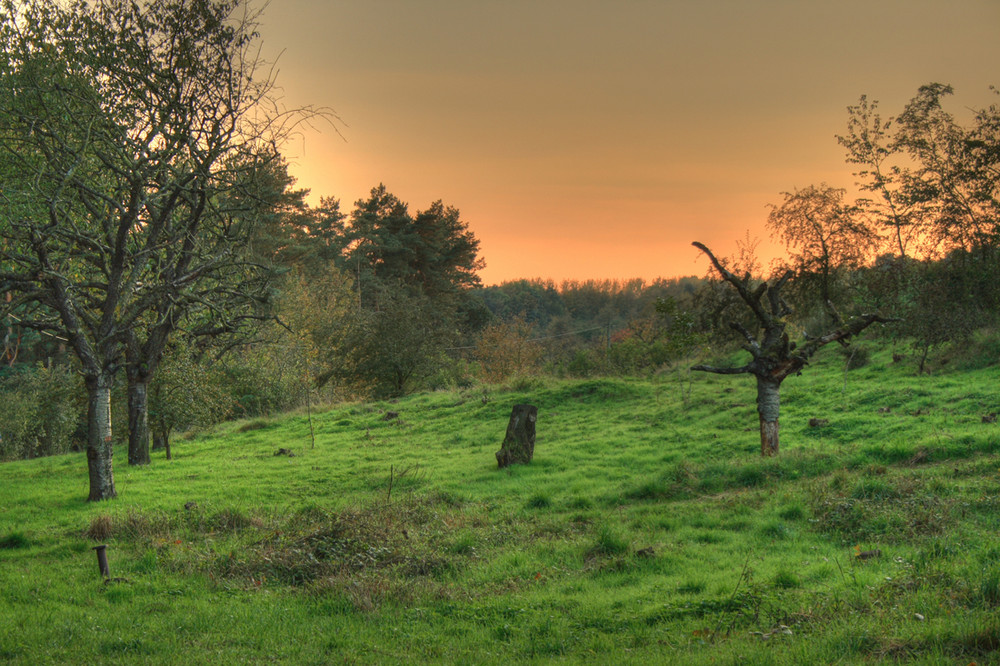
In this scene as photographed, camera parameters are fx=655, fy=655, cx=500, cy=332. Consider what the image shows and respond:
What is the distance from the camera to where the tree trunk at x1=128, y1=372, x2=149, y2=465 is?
1900cm

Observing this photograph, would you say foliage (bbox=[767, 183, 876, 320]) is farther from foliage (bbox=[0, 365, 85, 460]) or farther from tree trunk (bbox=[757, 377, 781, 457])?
foliage (bbox=[0, 365, 85, 460])

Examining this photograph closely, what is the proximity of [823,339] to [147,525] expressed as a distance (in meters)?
16.2

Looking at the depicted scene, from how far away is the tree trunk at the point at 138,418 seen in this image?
19000 millimetres

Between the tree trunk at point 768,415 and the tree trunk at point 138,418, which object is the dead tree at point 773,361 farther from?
the tree trunk at point 138,418

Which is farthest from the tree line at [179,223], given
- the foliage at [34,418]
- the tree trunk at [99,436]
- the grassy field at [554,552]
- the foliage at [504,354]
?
the foliage at [504,354]

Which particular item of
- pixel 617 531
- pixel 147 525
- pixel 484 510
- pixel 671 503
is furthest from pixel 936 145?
pixel 147 525

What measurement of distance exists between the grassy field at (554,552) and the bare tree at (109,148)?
463cm

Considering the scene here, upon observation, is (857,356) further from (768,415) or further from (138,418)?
(138,418)

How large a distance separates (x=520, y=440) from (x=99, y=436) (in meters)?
10.5

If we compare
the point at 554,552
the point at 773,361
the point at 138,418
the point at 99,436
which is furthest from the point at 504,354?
the point at 554,552

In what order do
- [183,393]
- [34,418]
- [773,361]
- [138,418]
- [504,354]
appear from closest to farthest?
[773,361]
[138,418]
[183,393]
[34,418]
[504,354]

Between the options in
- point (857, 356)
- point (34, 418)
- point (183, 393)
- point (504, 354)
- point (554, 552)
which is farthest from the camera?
point (504, 354)

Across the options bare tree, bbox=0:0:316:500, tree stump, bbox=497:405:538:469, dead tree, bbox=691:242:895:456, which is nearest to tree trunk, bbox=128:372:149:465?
bare tree, bbox=0:0:316:500

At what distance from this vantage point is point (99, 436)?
49.5 ft
